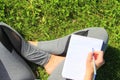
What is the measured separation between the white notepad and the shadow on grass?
630 millimetres

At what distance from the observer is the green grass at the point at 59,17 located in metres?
3.59

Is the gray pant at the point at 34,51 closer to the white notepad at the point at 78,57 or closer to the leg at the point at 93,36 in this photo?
the leg at the point at 93,36

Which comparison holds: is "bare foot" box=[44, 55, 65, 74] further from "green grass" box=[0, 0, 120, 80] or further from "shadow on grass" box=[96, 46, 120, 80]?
"shadow on grass" box=[96, 46, 120, 80]

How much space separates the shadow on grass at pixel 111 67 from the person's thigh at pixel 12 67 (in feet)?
2.40

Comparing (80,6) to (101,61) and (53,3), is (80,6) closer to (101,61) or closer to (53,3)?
(53,3)

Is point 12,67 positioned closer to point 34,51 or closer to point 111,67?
point 34,51

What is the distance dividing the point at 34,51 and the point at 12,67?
11.3 inches

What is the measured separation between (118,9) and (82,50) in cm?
93

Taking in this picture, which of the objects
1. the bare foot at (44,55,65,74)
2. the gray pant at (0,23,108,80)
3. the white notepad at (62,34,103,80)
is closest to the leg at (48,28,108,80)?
the gray pant at (0,23,108,80)

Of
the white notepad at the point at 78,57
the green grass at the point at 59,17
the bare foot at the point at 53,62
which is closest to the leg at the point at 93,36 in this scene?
the white notepad at the point at 78,57

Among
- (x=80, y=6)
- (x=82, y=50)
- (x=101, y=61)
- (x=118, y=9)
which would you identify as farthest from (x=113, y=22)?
(x=101, y=61)

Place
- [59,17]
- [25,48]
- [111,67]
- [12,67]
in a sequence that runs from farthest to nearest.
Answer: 1. [59,17]
2. [111,67]
3. [25,48]
4. [12,67]

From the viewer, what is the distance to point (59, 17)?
3635 millimetres

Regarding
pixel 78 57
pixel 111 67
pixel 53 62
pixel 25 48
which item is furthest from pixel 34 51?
pixel 111 67
